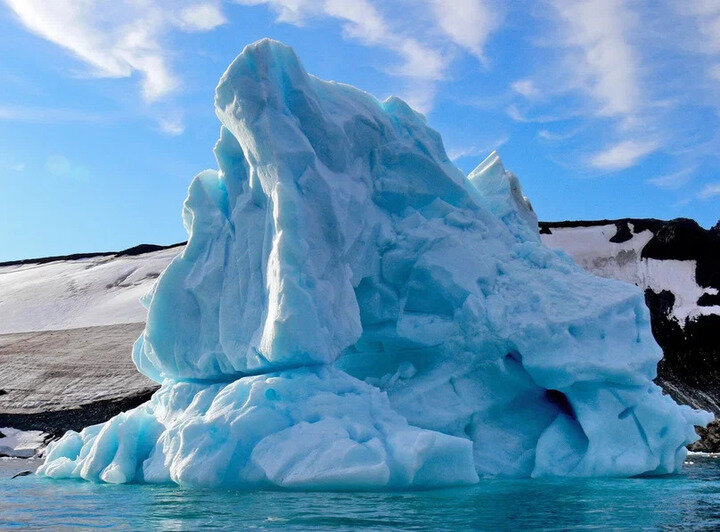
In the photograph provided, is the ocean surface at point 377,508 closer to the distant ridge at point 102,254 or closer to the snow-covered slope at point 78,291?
the snow-covered slope at point 78,291

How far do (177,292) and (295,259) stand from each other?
2.16 metres

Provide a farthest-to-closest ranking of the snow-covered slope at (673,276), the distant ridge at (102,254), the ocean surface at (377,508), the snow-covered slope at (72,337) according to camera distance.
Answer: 1. the distant ridge at (102,254)
2. the snow-covered slope at (673,276)
3. the snow-covered slope at (72,337)
4. the ocean surface at (377,508)

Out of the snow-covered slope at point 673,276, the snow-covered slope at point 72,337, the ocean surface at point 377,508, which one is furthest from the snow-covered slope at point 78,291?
the ocean surface at point 377,508

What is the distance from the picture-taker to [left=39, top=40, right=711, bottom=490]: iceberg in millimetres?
7797

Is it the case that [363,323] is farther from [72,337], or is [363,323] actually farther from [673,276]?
[673,276]

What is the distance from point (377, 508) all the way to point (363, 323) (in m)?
4.57

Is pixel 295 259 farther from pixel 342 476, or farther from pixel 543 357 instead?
pixel 543 357

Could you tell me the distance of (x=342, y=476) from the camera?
636 centimetres

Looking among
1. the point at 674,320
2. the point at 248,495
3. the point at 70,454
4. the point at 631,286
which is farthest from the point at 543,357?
the point at 674,320

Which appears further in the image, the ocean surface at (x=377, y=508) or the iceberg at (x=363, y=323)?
the iceberg at (x=363, y=323)

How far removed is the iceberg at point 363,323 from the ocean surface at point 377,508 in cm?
67

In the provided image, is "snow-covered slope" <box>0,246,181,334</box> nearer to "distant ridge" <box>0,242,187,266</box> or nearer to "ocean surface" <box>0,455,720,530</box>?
"distant ridge" <box>0,242,187,266</box>

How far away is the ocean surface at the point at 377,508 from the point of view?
4.79 meters

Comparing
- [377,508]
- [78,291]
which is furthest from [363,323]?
[78,291]
